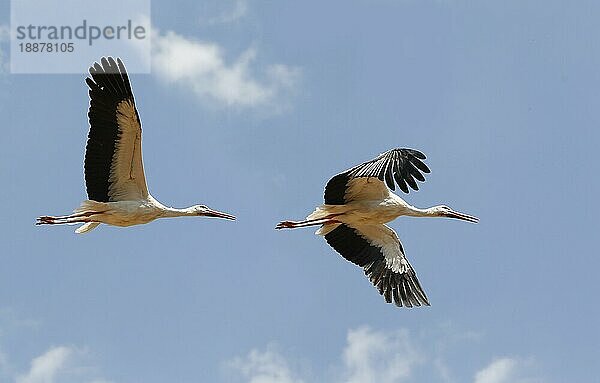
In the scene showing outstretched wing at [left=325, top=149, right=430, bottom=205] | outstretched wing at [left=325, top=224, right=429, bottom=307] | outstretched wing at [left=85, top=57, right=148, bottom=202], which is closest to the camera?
outstretched wing at [left=325, top=149, right=430, bottom=205]

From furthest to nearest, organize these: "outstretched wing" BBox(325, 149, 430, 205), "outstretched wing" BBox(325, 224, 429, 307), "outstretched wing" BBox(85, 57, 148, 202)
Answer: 1. "outstretched wing" BBox(325, 224, 429, 307)
2. "outstretched wing" BBox(85, 57, 148, 202)
3. "outstretched wing" BBox(325, 149, 430, 205)

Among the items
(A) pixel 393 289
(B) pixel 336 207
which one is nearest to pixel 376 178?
(B) pixel 336 207

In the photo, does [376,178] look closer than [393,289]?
Yes

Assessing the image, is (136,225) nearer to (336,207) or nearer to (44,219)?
(44,219)

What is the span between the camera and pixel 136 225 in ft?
69.5

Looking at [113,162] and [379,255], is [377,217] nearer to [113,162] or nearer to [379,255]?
[379,255]

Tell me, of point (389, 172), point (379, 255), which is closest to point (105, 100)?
point (389, 172)

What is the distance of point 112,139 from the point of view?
2030cm

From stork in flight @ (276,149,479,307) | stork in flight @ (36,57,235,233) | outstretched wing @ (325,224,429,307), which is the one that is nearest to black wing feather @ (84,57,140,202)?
stork in flight @ (36,57,235,233)

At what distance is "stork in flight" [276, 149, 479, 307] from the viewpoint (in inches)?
782

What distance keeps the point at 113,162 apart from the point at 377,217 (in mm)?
4329

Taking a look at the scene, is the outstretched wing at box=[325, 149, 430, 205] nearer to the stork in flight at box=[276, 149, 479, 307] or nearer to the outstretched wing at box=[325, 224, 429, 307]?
the stork in flight at box=[276, 149, 479, 307]

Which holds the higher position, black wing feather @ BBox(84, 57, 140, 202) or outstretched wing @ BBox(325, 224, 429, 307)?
black wing feather @ BBox(84, 57, 140, 202)

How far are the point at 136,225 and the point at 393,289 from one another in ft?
15.0
